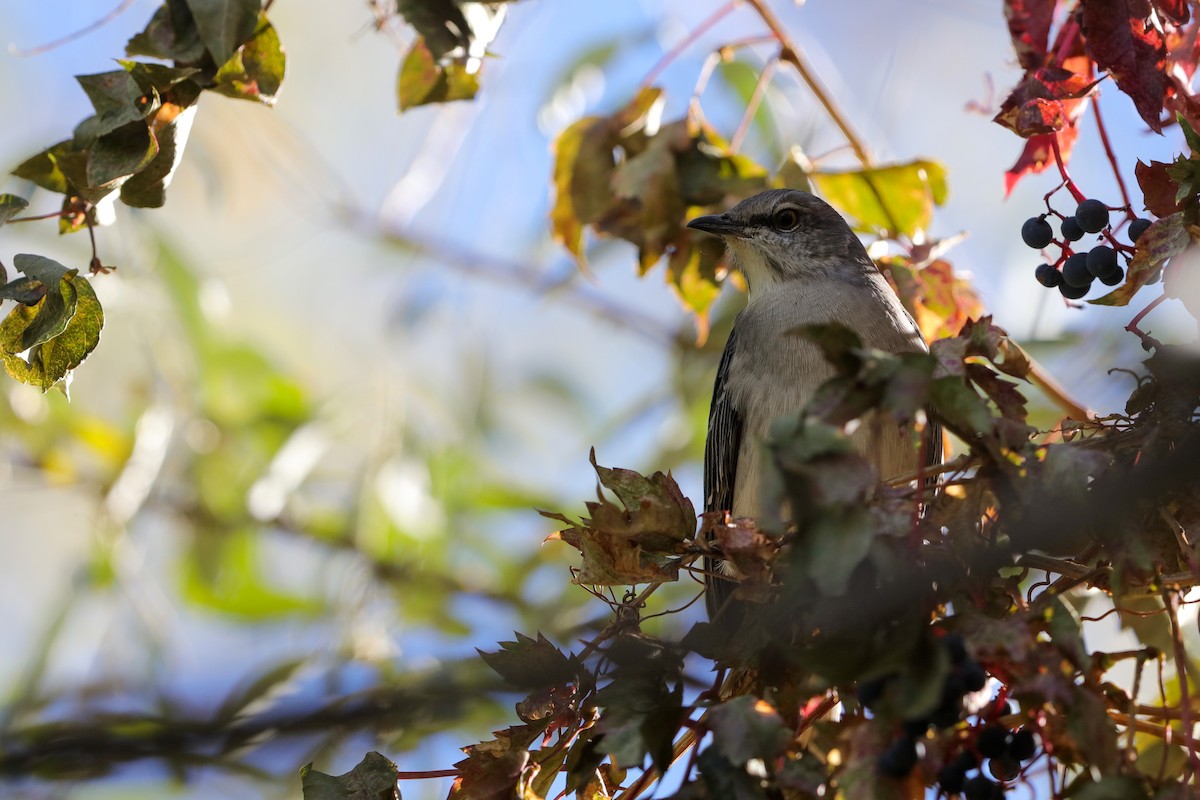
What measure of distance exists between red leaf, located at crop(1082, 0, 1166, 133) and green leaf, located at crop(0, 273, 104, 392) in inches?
92.3

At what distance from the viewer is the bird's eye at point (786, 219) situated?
507 cm

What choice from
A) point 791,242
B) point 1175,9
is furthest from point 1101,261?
point 791,242

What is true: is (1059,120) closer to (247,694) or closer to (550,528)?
(247,694)

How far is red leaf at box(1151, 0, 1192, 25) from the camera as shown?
111 inches

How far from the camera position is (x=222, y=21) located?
285 centimetres

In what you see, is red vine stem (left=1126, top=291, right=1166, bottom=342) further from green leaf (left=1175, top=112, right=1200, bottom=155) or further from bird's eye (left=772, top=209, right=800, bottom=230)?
bird's eye (left=772, top=209, right=800, bottom=230)

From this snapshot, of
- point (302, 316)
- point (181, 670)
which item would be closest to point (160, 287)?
point (181, 670)

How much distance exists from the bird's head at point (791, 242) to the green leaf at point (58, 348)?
268 centimetres

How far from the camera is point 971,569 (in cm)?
216

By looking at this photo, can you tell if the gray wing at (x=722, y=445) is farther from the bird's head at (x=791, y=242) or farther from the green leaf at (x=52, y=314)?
the green leaf at (x=52, y=314)

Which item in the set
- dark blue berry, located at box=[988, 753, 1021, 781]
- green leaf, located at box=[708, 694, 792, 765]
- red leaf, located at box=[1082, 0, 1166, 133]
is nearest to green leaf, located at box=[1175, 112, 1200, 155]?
red leaf, located at box=[1082, 0, 1166, 133]

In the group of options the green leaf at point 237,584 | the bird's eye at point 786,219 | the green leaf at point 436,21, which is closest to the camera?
the green leaf at point 436,21

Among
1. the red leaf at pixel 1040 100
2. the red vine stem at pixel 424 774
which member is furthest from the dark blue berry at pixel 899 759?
the red leaf at pixel 1040 100

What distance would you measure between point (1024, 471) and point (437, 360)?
660cm
